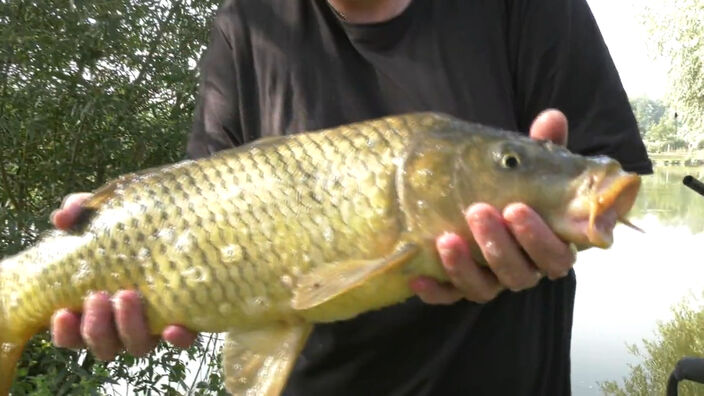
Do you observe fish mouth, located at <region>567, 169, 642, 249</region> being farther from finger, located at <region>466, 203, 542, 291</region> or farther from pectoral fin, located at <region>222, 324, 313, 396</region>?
pectoral fin, located at <region>222, 324, 313, 396</region>

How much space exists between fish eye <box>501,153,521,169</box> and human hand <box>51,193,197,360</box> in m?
0.52

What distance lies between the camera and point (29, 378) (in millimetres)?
2855

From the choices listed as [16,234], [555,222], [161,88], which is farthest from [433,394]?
[161,88]

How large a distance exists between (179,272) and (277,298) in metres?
0.16

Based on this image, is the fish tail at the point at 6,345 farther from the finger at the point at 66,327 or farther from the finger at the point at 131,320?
the finger at the point at 131,320

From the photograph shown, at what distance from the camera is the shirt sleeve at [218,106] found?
1.37m

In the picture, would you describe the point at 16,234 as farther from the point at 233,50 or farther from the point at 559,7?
the point at 559,7

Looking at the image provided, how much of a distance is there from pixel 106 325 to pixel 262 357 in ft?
0.81

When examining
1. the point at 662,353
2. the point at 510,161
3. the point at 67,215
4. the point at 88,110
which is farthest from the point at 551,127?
the point at 662,353

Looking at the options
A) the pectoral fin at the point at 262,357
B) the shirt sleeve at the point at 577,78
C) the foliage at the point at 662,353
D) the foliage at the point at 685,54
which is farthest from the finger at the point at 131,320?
the foliage at the point at 685,54

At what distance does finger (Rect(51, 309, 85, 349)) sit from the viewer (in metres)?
1.17

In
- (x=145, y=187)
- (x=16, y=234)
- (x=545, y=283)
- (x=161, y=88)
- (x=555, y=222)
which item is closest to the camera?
(x=555, y=222)

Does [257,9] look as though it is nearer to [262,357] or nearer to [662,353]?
[262,357]

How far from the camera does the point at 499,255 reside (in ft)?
3.00
